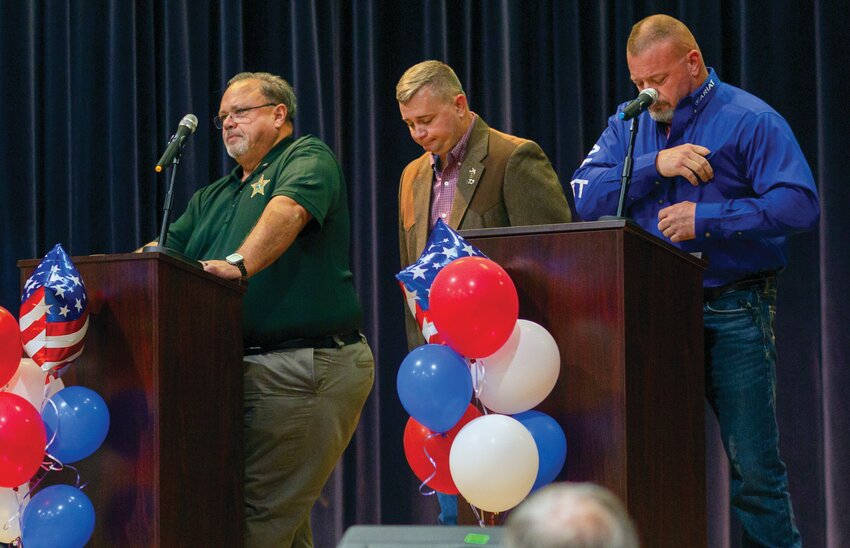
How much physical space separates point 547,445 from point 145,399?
0.98 metres

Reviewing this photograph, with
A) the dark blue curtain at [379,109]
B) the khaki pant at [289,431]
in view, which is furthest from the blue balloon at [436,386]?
the dark blue curtain at [379,109]

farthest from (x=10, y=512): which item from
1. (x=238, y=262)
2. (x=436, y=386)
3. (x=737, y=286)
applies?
(x=737, y=286)

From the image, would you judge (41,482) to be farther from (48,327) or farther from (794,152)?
(794,152)

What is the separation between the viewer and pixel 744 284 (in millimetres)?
2982

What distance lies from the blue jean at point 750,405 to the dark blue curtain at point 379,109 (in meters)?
1.26

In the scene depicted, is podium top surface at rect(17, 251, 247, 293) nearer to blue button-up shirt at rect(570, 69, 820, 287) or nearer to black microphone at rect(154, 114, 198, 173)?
black microphone at rect(154, 114, 198, 173)

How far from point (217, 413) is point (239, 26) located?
7.75 feet

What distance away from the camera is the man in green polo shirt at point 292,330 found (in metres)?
3.26

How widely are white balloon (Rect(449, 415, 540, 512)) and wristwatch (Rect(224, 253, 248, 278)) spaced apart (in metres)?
1.07

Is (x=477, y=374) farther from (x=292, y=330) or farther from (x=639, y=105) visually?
(x=292, y=330)

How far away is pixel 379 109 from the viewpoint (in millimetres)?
4832

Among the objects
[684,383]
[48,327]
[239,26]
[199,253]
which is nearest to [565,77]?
[239,26]

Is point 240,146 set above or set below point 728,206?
above

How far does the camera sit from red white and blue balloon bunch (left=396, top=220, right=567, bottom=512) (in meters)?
2.22
